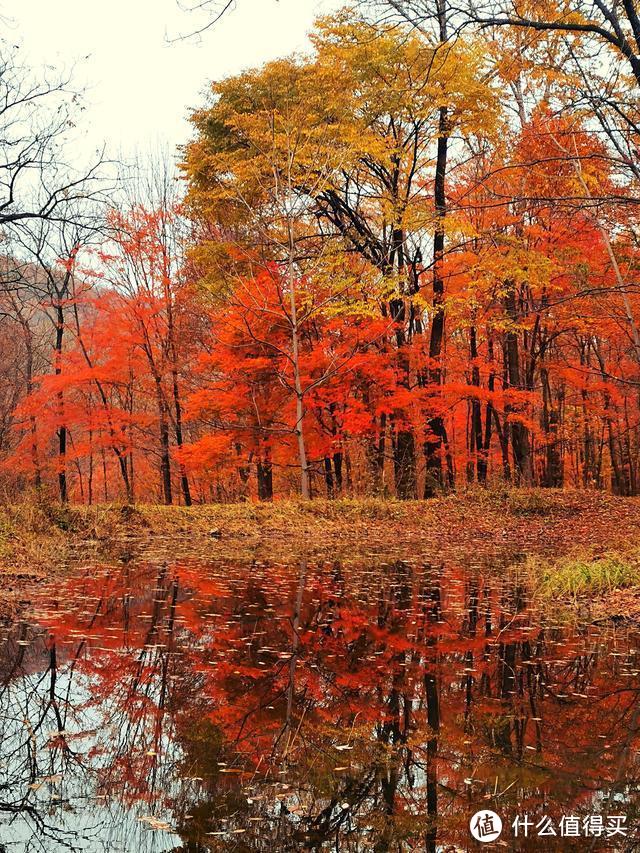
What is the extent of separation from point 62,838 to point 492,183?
1972cm

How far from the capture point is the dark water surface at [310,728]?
9.32 ft

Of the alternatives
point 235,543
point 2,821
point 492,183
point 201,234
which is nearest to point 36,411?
point 201,234

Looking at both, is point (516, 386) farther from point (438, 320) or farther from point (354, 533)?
point (354, 533)

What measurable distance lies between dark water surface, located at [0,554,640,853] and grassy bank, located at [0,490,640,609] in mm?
2155

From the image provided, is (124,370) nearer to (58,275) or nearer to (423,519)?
(58,275)

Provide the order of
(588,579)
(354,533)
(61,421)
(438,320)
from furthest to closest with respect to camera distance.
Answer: (61,421) < (438,320) < (354,533) < (588,579)

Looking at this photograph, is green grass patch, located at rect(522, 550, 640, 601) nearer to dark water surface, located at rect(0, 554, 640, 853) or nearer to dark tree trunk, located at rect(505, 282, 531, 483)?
dark water surface, located at rect(0, 554, 640, 853)

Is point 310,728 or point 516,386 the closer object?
point 310,728

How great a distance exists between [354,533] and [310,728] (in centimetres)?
1123

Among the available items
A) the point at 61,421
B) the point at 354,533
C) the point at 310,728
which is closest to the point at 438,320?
the point at 354,533

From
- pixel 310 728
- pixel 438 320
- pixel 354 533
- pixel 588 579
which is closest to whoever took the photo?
pixel 310 728

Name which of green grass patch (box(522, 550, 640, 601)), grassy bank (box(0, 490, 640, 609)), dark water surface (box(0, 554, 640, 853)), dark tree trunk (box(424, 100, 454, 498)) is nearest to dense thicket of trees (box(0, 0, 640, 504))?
dark tree trunk (box(424, 100, 454, 498))

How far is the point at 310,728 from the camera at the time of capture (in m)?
3.93

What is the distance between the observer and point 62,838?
2695 mm
